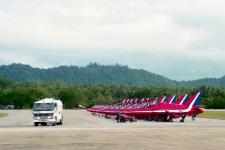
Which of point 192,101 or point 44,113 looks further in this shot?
point 192,101

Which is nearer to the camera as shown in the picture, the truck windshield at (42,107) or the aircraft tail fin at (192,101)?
the truck windshield at (42,107)

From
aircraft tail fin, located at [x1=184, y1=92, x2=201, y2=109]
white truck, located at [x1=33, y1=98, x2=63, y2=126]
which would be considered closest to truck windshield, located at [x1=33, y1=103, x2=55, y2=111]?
white truck, located at [x1=33, y1=98, x2=63, y2=126]

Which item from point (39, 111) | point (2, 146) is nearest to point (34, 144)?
point (2, 146)

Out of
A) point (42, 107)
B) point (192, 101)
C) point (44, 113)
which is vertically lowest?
point (44, 113)

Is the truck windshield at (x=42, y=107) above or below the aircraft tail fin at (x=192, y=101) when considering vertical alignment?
below

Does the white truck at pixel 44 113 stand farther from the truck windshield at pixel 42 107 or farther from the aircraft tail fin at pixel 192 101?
the aircraft tail fin at pixel 192 101

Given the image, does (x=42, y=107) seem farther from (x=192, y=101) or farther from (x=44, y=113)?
(x=192, y=101)

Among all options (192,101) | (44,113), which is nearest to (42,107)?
(44,113)

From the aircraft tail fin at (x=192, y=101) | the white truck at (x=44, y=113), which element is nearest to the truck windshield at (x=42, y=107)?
the white truck at (x=44, y=113)

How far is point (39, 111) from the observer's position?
59531mm

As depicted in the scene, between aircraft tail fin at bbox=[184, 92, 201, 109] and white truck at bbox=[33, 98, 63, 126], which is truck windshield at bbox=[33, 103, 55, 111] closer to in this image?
white truck at bbox=[33, 98, 63, 126]

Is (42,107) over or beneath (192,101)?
beneath

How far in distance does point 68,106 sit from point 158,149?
16682cm

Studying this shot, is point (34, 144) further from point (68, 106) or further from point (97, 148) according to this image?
point (68, 106)
